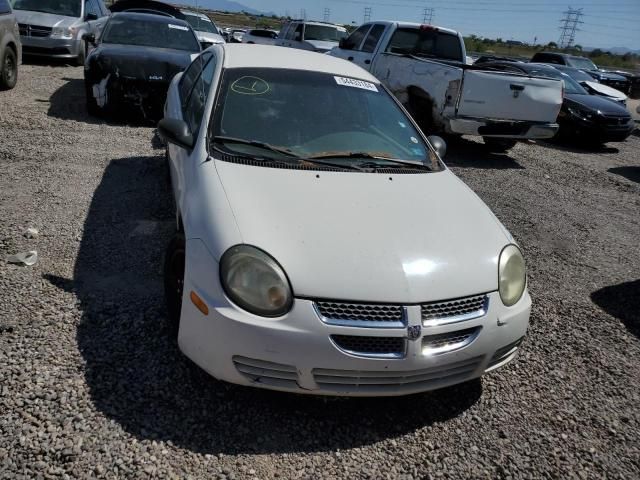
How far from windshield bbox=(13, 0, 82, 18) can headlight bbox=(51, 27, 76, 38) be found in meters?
0.73

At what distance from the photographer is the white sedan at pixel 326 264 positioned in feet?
7.36

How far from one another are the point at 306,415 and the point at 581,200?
5.76 m

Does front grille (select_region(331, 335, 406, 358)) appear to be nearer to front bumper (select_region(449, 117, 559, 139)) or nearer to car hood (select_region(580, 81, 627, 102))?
front bumper (select_region(449, 117, 559, 139))

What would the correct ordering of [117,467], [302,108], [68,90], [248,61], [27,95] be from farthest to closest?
[68,90], [27,95], [248,61], [302,108], [117,467]

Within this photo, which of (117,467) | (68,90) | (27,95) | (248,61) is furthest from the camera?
(68,90)

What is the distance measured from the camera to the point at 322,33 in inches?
580

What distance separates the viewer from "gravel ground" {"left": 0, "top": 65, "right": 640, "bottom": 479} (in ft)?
7.39

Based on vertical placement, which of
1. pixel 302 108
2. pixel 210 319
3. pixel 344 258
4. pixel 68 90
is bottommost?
pixel 68 90

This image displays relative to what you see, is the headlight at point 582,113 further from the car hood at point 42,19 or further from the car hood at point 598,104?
the car hood at point 42,19

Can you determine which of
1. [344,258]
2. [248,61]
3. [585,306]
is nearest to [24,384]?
[344,258]

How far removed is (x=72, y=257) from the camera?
12.3 feet

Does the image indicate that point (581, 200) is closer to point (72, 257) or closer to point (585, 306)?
point (585, 306)

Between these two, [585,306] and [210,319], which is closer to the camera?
[210,319]

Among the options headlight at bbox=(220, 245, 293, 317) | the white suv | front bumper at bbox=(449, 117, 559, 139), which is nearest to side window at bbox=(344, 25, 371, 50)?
front bumper at bbox=(449, 117, 559, 139)
